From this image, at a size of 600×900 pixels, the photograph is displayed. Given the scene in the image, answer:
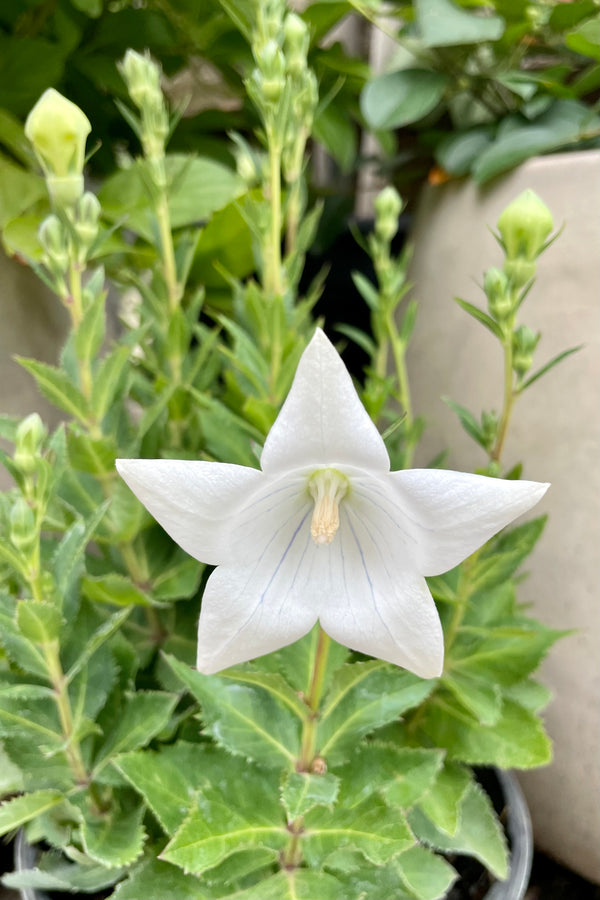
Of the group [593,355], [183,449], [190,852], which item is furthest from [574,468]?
[190,852]

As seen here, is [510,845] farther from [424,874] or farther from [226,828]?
[226,828]

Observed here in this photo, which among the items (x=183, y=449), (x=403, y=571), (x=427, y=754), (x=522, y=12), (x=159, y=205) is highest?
(x=522, y=12)

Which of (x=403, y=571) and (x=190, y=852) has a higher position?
(x=403, y=571)

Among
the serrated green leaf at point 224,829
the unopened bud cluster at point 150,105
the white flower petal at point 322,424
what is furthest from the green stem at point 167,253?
the serrated green leaf at point 224,829

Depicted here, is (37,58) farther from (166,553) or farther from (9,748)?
(9,748)

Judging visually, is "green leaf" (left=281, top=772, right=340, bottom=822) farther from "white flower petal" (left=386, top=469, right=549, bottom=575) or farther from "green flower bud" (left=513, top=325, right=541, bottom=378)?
"green flower bud" (left=513, top=325, right=541, bottom=378)

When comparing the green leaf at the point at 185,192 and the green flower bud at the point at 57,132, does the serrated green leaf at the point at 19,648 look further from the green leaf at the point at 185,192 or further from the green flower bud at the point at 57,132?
the green leaf at the point at 185,192
